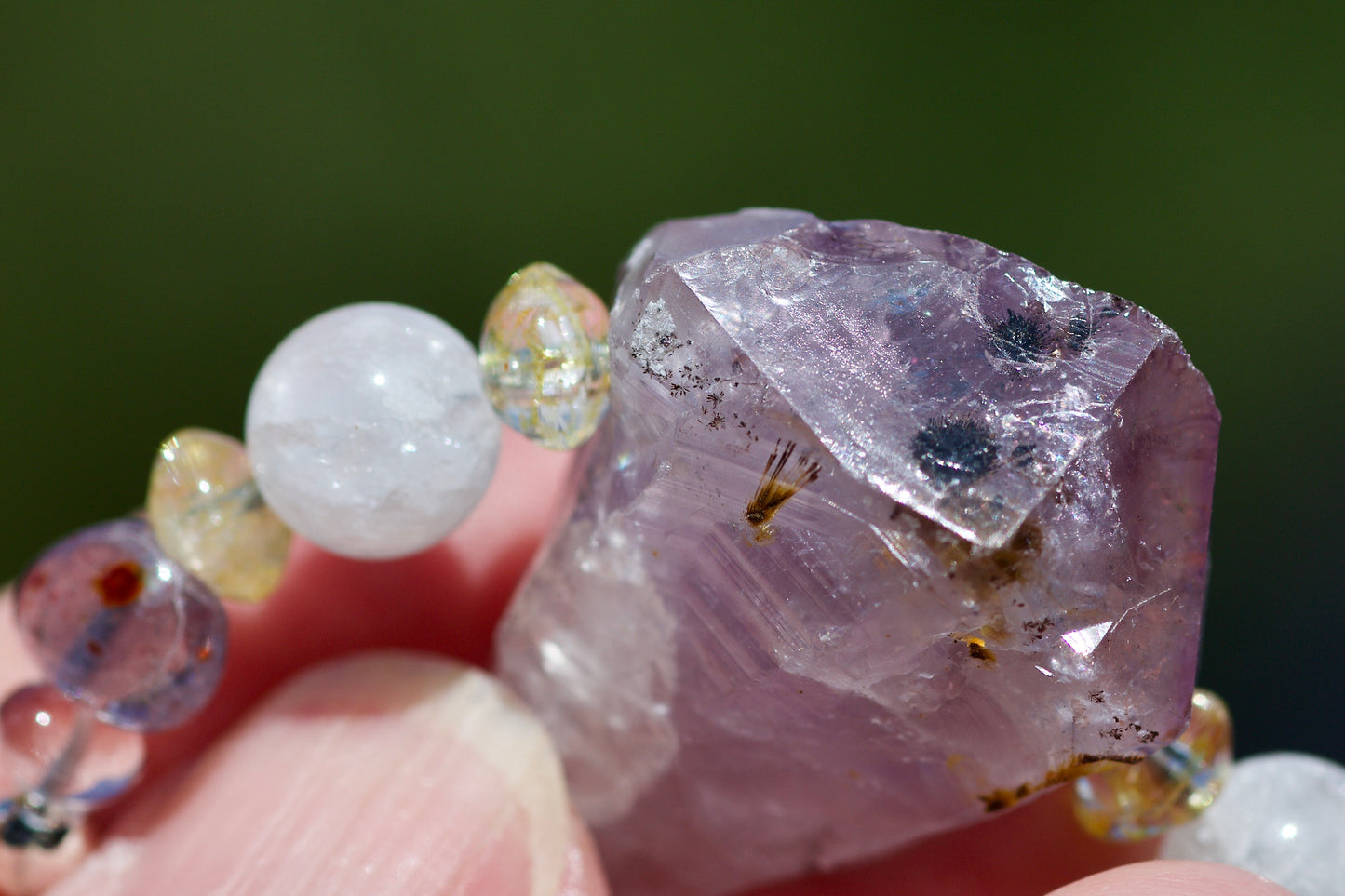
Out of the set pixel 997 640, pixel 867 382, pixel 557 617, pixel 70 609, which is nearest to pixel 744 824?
pixel 557 617

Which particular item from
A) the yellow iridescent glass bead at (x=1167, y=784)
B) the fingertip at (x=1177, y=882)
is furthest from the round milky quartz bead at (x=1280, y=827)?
the fingertip at (x=1177, y=882)

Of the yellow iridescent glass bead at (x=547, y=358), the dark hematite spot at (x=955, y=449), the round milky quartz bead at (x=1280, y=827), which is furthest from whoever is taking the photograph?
the round milky quartz bead at (x=1280, y=827)

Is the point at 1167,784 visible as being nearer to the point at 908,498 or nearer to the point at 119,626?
the point at 908,498

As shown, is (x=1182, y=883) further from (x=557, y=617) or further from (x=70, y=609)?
(x=70, y=609)

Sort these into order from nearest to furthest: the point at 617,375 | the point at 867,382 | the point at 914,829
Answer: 1. the point at 867,382
2. the point at 617,375
3. the point at 914,829

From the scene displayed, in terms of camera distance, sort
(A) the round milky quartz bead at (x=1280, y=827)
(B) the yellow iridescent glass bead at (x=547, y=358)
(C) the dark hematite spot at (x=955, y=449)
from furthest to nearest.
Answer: (A) the round milky quartz bead at (x=1280, y=827) < (B) the yellow iridescent glass bead at (x=547, y=358) < (C) the dark hematite spot at (x=955, y=449)

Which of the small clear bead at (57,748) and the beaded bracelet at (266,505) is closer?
the beaded bracelet at (266,505)

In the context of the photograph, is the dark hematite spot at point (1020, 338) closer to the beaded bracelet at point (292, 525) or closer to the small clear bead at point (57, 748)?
the beaded bracelet at point (292, 525)
